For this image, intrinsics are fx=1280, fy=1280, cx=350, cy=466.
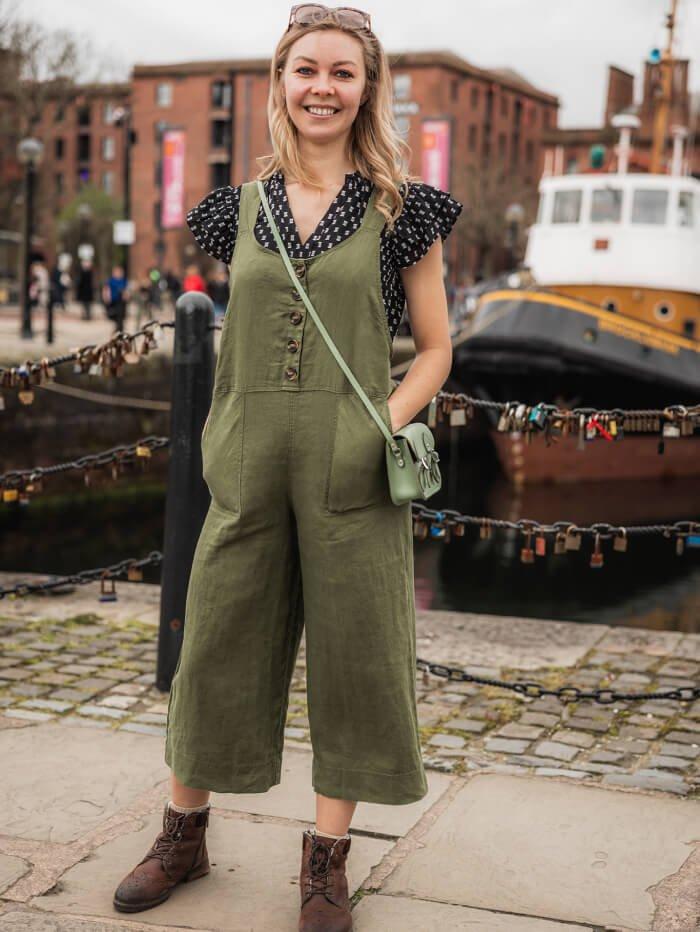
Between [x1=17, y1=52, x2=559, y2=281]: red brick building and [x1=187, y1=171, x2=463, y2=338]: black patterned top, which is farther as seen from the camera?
[x1=17, y1=52, x2=559, y2=281]: red brick building

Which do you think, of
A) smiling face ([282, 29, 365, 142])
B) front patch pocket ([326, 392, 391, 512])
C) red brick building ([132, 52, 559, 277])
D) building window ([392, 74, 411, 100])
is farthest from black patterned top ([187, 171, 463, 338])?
building window ([392, 74, 411, 100])

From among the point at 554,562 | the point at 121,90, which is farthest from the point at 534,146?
the point at 554,562

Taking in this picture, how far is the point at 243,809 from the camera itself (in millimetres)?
3438

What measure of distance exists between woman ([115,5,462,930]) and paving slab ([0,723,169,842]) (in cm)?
53

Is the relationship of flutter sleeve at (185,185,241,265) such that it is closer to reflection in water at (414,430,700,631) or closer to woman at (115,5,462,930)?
woman at (115,5,462,930)

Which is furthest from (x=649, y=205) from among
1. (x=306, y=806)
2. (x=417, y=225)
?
(x=417, y=225)

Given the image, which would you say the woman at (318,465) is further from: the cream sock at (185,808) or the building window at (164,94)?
the building window at (164,94)

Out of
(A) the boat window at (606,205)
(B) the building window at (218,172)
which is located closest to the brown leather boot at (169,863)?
(A) the boat window at (606,205)

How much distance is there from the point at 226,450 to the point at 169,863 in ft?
3.14

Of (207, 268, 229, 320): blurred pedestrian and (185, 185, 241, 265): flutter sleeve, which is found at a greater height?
(207, 268, 229, 320): blurred pedestrian

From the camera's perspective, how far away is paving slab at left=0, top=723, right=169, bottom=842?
3.32 metres

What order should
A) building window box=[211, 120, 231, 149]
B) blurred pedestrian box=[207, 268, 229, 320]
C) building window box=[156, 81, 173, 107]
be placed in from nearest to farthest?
blurred pedestrian box=[207, 268, 229, 320] → building window box=[211, 120, 231, 149] → building window box=[156, 81, 173, 107]

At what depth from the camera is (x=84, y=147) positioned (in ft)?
281

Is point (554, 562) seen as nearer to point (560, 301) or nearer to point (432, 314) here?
point (560, 301)
